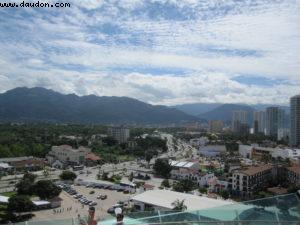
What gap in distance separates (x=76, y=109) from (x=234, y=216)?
135984mm

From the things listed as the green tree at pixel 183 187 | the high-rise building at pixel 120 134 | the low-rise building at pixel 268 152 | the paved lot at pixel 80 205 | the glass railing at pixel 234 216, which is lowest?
the paved lot at pixel 80 205

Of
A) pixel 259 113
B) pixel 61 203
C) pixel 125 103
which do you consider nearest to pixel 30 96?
pixel 125 103

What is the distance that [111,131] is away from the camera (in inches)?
1879

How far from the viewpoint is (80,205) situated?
16.3m

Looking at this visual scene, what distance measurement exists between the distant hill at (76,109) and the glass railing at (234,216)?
4488 inches

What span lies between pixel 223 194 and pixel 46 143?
21077 mm

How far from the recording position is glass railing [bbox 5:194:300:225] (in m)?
2.78

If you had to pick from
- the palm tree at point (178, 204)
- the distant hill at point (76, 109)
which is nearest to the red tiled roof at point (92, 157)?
the palm tree at point (178, 204)

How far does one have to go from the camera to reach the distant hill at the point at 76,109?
122250 mm

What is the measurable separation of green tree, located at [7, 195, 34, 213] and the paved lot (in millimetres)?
461

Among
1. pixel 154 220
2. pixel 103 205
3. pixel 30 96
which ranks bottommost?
pixel 103 205

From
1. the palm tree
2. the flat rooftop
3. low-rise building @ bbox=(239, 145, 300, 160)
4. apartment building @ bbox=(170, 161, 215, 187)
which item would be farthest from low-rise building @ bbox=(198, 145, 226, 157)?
the palm tree

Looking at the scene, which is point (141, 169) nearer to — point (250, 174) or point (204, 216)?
point (250, 174)

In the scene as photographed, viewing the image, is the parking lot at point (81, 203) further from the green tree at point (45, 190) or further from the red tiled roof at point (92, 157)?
the red tiled roof at point (92, 157)
